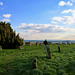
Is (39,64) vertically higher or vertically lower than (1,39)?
lower

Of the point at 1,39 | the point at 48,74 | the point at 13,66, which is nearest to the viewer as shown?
the point at 48,74

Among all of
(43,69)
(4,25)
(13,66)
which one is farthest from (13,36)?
(43,69)

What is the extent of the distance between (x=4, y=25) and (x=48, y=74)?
96.1ft

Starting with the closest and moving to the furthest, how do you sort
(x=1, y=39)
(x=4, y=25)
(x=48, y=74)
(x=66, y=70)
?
(x=48, y=74) → (x=66, y=70) → (x=1, y=39) → (x=4, y=25)

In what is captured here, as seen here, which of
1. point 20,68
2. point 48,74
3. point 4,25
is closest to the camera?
point 48,74

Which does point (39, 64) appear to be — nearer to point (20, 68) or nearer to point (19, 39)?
point (20, 68)

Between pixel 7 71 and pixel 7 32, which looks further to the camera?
pixel 7 32

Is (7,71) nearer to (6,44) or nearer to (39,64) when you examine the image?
(39,64)

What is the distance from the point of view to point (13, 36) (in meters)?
31.4

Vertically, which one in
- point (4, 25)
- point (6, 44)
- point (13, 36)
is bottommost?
point (6, 44)

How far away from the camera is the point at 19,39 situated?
3161cm

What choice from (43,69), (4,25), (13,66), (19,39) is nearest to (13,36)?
(19,39)

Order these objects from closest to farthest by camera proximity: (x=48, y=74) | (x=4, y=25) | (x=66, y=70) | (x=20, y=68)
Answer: (x=48, y=74) < (x=66, y=70) < (x=20, y=68) < (x=4, y=25)

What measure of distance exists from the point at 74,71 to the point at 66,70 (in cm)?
70
